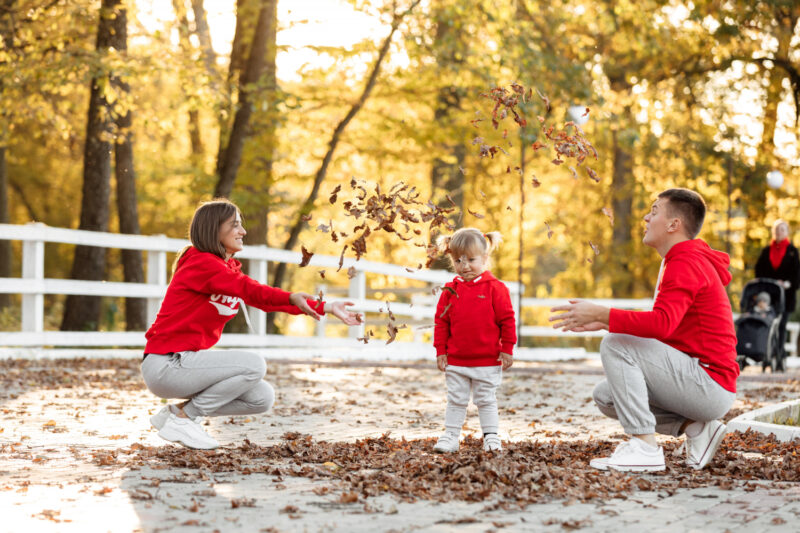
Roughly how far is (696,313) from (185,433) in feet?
9.71

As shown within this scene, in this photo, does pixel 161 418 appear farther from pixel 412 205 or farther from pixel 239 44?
pixel 239 44

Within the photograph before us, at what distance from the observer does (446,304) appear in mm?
6348

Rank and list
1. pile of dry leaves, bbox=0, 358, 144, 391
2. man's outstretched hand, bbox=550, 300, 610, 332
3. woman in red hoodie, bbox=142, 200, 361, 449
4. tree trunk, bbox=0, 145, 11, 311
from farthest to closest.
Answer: tree trunk, bbox=0, 145, 11, 311 → pile of dry leaves, bbox=0, 358, 144, 391 → woman in red hoodie, bbox=142, 200, 361, 449 → man's outstretched hand, bbox=550, 300, 610, 332

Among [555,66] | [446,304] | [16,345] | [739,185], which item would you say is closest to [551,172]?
[739,185]

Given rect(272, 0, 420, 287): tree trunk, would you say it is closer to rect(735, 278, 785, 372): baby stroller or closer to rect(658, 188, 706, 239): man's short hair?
rect(735, 278, 785, 372): baby stroller

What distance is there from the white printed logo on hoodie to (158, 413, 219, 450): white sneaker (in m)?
0.67

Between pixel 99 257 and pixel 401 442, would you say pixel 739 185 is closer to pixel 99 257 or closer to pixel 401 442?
pixel 99 257

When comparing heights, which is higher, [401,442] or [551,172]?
[551,172]

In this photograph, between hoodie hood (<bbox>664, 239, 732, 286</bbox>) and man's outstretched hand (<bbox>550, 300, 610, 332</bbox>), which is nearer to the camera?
man's outstretched hand (<bbox>550, 300, 610, 332</bbox>)

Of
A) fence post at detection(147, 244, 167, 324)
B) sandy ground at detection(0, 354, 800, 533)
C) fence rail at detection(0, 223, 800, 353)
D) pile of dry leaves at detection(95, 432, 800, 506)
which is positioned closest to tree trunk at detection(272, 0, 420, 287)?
fence rail at detection(0, 223, 800, 353)

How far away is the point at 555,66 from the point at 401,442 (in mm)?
13553

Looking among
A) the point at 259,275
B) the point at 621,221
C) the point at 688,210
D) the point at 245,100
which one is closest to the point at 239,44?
the point at 245,100

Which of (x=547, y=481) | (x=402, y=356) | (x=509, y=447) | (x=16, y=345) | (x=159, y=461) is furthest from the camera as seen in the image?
(x=402, y=356)

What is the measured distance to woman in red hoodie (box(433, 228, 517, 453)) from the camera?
20.4 ft
